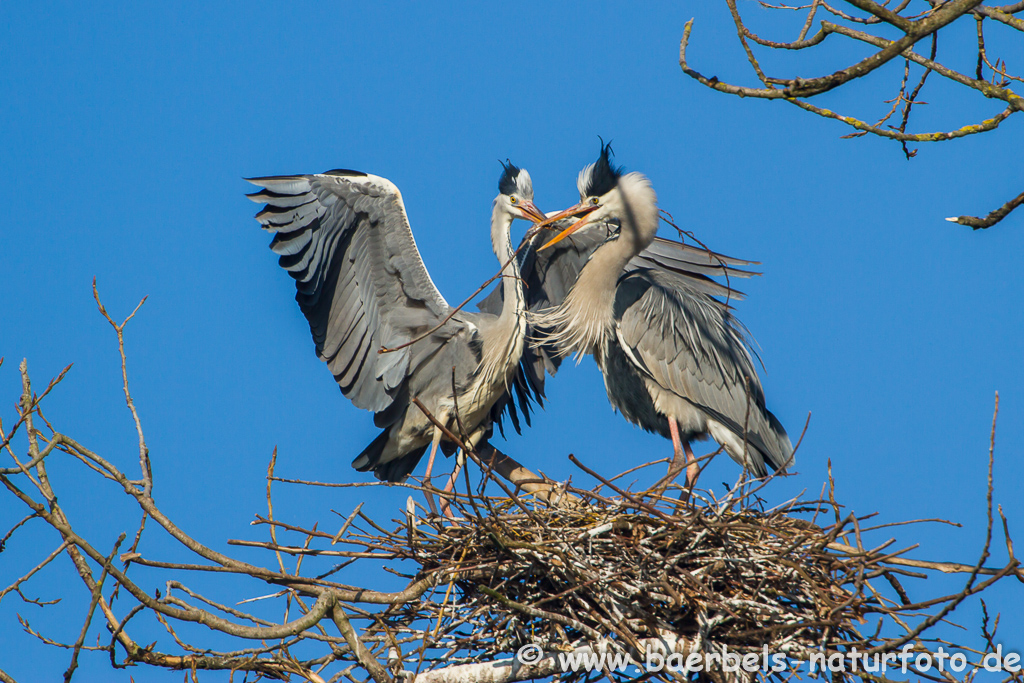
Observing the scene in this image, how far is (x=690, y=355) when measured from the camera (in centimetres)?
613

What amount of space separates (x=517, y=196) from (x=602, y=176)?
607 millimetres

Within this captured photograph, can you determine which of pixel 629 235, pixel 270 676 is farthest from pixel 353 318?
pixel 270 676

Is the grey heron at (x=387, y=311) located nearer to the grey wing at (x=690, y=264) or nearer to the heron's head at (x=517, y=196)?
the heron's head at (x=517, y=196)

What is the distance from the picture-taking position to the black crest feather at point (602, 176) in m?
6.09

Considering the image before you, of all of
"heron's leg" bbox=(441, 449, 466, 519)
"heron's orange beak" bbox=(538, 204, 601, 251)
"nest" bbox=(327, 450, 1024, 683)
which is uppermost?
"heron's orange beak" bbox=(538, 204, 601, 251)

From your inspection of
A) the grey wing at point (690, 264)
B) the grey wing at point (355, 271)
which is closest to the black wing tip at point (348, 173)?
the grey wing at point (355, 271)

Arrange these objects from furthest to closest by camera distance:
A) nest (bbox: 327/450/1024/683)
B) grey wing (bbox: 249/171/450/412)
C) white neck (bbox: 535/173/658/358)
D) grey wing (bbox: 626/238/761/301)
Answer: grey wing (bbox: 626/238/761/301)
white neck (bbox: 535/173/658/358)
grey wing (bbox: 249/171/450/412)
nest (bbox: 327/450/1024/683)

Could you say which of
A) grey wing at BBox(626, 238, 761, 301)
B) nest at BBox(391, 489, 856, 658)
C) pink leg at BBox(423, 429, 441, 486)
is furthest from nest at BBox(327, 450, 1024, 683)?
grey wing at BBox(626, 238, 761, 301)

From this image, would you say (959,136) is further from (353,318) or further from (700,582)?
(353,318)

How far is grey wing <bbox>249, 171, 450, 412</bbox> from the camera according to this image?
223 inches

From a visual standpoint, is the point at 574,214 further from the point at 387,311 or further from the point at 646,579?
the point at 646,579

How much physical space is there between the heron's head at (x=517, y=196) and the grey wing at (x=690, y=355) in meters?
0.79

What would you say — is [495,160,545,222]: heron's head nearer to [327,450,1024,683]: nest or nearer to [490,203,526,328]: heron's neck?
[490,203,526,328]: heron's neck

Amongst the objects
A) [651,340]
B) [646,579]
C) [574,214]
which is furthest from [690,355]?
[646,579]
